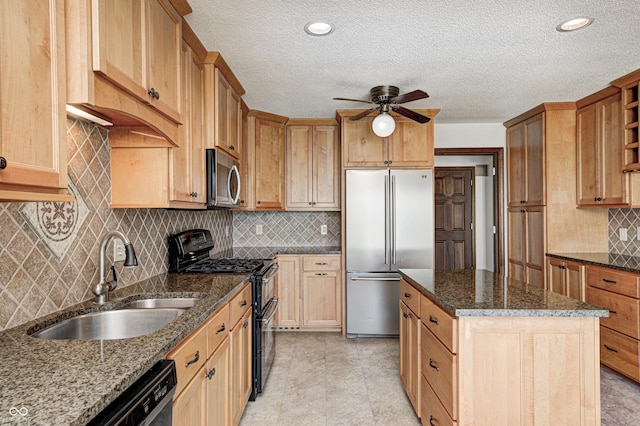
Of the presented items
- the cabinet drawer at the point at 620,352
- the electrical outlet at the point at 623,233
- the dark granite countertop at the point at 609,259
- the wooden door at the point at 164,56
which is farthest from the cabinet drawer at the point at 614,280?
the wooden door at the point at 164,56

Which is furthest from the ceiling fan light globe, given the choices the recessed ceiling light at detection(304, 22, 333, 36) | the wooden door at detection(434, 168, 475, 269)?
→ the wooden door at detection(434, 168, 475, 269)

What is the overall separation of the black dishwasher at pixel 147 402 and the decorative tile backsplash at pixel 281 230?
3366mm

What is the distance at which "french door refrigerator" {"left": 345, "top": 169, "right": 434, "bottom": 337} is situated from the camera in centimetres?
384

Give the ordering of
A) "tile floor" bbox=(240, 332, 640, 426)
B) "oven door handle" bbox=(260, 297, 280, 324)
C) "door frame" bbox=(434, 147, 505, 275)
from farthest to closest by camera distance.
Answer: "door frame" bbox=(434, 147, 505, 275)
"oven door handle" bbox=(260, 297, 280, 324)
"tile floor" bbox=(240, 332, 640, 426)

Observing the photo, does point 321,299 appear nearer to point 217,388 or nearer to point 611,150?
point 217,388

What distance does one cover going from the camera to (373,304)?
12.6ft

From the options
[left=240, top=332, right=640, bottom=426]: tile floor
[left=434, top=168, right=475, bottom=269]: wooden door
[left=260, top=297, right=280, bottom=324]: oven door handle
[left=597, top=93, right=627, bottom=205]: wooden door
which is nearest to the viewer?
[left=240, top=332, right=640, bottom=426]: tile floor

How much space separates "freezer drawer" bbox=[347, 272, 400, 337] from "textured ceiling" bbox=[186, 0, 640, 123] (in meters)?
1.84

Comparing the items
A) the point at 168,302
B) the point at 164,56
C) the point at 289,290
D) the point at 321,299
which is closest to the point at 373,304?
the point at 321,299

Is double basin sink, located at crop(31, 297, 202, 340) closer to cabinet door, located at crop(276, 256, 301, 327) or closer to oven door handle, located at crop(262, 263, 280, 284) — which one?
oven door handle, located at crop(262, 263, 280, 284)

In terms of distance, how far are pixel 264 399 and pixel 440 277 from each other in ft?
4.87

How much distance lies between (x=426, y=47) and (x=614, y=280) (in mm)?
2287

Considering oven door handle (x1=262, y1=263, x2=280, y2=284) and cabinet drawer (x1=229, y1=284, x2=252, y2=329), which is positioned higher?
oven door handle (x1=262, y1=263, x2=280, y2=284)

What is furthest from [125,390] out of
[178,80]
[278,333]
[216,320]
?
[278,333]
